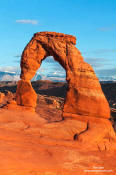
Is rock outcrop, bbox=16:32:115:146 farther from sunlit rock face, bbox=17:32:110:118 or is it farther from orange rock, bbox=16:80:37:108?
orange rock, bbox=16:80:37:108

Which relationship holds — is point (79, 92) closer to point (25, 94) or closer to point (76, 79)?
point (76, 79)

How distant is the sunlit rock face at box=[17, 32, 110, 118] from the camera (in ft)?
40.0

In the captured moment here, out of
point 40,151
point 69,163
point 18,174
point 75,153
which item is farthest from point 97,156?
point 18,174

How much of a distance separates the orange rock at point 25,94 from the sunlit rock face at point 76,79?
2766mm

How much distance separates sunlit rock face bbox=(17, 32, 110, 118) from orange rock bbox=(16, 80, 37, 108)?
2.77 m

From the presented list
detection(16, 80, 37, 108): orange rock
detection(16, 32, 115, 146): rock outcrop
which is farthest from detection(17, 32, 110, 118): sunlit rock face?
detection(16, 80, 37, 108): orange rock

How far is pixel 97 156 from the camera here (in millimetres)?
8922

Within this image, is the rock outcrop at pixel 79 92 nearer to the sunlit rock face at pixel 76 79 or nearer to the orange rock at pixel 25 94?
the sunlit rock face at pixel 76 79

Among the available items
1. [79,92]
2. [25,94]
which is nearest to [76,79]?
[79,92]

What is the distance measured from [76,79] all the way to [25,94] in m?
4.09

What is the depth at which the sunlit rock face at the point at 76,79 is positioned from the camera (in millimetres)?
12188

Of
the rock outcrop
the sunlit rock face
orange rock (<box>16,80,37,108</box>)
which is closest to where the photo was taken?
the rock outcrop

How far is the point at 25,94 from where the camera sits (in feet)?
48.9

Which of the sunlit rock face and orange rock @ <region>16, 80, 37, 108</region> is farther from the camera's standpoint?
orange rock @ <region>16, 80, 37, 108</region>
